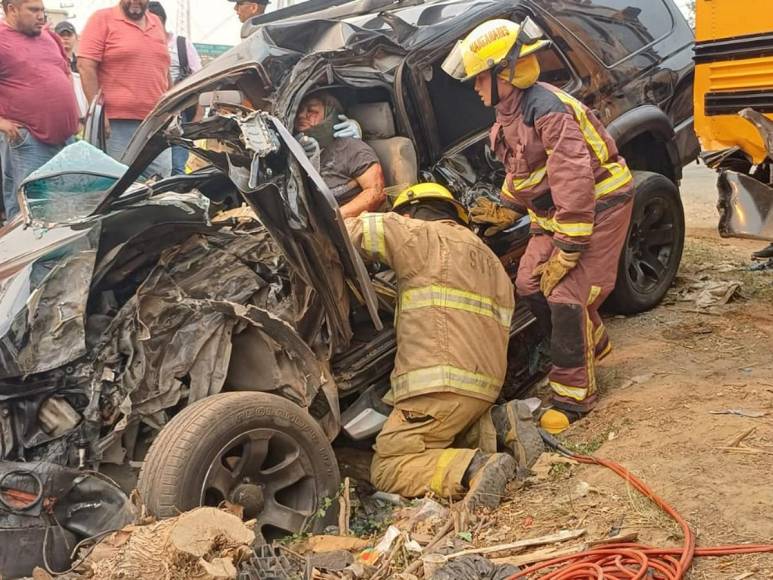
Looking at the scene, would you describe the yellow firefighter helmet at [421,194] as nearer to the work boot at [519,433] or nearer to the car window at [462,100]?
the car window at [462,100]

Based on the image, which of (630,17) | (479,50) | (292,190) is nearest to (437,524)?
(292,190)

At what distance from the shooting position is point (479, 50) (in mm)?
3791

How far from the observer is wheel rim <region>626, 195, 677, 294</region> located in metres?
5.06

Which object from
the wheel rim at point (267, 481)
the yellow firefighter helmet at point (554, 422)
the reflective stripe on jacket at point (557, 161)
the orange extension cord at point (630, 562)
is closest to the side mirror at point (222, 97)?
the reflective stripe on jacket at point (557, 161)

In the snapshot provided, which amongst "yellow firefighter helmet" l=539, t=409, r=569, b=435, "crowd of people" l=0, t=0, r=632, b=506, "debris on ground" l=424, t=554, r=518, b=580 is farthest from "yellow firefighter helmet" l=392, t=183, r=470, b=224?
"debris on ground" l=424, t=554, r=518, b=580

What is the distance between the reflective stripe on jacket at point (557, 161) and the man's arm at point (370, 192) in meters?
0.64

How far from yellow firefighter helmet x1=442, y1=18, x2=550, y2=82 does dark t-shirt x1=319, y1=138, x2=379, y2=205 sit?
0.70 meters

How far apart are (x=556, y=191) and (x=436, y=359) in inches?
40.3

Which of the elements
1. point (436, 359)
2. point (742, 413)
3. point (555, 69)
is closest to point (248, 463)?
point (436, 359)

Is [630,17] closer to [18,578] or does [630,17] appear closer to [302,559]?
[302,559]

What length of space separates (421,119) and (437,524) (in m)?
2.29

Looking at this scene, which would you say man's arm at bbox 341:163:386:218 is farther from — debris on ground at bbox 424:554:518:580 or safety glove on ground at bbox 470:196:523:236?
debris on ground at bbox 424:554:518:580

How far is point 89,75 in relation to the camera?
20.4ft

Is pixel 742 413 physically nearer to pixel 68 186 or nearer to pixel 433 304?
pixel 433 304
